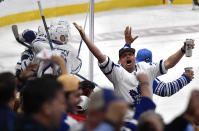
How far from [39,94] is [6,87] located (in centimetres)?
30

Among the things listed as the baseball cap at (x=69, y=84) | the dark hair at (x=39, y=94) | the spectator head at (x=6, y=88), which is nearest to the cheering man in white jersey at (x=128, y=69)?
the baseball cap at (x=69, y=84)

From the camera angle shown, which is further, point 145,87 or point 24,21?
point 24,21

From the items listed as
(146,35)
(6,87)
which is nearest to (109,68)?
(6,87)

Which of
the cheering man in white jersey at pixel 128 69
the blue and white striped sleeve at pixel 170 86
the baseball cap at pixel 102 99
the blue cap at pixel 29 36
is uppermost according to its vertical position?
the blue cap at pixel 29 36

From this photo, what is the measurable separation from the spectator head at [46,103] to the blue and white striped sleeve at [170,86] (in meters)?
1.93

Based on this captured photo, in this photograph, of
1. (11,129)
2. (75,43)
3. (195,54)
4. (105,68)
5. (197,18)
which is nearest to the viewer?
(11,129)

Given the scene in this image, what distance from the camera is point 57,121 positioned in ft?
7.04

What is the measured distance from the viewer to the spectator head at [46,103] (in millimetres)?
2121

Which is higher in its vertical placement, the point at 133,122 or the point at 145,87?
the point at 145,87

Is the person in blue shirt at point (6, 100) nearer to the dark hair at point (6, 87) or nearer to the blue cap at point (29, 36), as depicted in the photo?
the dark hair at point (6, 87)

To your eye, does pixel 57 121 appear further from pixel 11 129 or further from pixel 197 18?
pixel 197 18

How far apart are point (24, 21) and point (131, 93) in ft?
22.4

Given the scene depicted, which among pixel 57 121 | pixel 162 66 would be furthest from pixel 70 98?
pixel 162 66

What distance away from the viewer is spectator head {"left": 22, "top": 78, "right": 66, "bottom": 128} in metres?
2.12
